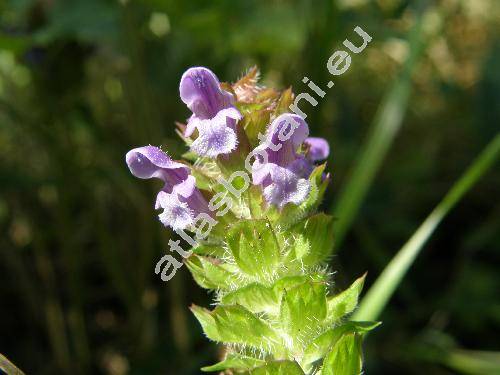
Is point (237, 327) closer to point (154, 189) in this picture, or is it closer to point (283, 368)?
point (283, 368)

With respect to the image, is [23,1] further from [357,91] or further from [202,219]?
[357,91]

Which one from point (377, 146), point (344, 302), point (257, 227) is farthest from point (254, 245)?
point (377, 146)

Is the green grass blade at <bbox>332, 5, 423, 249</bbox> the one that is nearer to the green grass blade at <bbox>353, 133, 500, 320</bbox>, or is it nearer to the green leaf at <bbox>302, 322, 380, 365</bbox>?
the green grass blade at <bbox>353, 133, 500, 320</bbox>

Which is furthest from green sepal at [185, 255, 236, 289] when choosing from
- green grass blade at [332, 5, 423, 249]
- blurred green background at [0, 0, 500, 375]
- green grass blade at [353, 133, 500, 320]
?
blurred green background at [0, 0, 500, 375]

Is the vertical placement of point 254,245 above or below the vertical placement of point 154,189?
above

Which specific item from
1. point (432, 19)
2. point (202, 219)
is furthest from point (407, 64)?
point (432, 19)
